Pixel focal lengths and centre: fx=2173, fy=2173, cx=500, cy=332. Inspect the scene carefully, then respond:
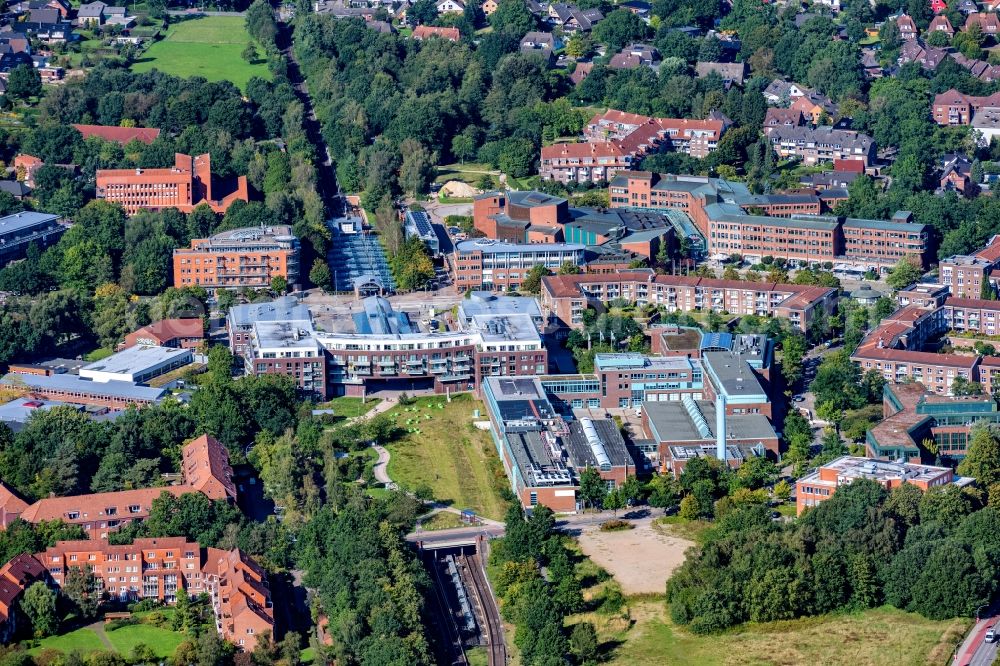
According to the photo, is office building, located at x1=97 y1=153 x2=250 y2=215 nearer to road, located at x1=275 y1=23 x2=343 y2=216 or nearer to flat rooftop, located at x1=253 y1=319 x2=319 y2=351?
road, located at x1=275 y1=23 x2=343 y2=216

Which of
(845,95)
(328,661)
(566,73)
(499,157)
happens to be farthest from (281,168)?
(328,661)

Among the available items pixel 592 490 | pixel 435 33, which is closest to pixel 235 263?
pixel 592 490

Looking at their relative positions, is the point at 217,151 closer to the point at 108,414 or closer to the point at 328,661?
the point at 108,414

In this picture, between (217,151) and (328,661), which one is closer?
(328,661)

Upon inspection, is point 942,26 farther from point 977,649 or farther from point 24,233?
point 977,649

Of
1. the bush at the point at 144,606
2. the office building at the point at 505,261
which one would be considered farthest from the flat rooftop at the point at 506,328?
the bush at the point at 144,606
